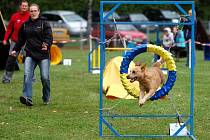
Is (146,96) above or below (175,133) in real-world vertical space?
above

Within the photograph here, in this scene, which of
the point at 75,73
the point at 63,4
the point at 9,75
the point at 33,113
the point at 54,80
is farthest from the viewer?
the point at 63,4

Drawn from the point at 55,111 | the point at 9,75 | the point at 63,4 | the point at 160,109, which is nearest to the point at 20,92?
the point at 9,75

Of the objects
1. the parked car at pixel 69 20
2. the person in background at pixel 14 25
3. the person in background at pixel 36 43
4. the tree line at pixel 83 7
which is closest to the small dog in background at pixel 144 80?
the person in background at pixel 36 43

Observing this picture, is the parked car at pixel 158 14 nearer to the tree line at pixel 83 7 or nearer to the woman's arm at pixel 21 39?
the tree line at pixel 83 7

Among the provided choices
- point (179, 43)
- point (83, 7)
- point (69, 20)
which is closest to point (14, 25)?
point (179, 43)

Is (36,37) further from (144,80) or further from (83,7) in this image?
(83,7)

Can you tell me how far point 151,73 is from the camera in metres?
8.30

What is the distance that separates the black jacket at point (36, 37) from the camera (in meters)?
10.8

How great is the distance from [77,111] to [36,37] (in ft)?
5.01

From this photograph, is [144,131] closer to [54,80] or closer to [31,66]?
[31,66]

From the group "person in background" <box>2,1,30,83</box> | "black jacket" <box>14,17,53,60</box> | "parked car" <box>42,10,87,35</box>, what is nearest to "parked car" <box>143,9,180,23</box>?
"parked car" <box>42,10,87,35</box>

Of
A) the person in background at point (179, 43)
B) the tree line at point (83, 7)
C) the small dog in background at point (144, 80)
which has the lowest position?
the tree line at point (83, 7)

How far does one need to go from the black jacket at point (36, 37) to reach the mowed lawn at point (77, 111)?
101cm

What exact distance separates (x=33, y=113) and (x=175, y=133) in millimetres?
3035
